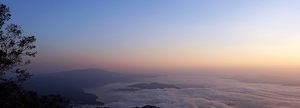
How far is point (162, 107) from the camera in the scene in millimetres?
75812

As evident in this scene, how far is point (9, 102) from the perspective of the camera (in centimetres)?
1110

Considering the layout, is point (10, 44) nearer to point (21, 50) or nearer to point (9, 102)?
point (21, 50)

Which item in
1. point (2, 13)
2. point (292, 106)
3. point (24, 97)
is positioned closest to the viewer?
point (2, 13)

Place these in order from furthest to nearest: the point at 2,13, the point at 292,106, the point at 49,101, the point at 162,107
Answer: the point at 162,107 → the point at 292,106 → the point at 49,101 → the point at 2,13

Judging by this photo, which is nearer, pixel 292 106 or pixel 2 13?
pixel 2 13

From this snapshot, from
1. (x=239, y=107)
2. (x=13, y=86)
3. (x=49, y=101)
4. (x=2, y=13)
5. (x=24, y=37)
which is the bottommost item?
(x=239, y=107)

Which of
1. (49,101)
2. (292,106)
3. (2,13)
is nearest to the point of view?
(2,13)

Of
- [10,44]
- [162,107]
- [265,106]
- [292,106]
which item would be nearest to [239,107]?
[265,106]

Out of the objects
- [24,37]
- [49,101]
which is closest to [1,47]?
[24,37]

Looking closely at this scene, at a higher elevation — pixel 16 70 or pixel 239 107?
pixel 16 70

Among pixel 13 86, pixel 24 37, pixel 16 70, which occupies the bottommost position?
pixel 13 86

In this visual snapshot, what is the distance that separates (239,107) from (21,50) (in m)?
76.9

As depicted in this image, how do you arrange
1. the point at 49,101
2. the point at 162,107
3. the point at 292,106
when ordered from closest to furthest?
the point at 49,101 → the point at 292,106 → the point at 162,107

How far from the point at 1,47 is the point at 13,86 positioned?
208cm
